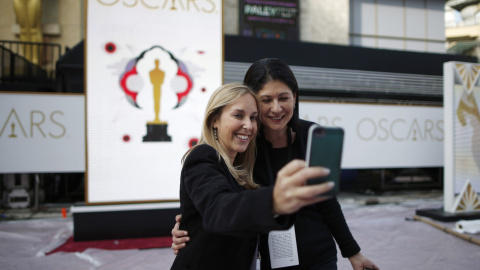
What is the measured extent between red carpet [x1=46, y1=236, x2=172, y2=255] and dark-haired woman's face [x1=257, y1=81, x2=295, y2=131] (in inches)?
112

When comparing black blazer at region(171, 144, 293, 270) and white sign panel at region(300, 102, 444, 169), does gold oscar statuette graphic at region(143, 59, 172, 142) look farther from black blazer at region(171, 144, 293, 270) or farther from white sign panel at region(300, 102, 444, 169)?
black blazer at region(171, 144, 293, 270)

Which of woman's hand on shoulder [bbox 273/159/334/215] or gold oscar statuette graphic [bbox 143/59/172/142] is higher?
gold oscar statuette graphic [bbox 143/59/172/142]

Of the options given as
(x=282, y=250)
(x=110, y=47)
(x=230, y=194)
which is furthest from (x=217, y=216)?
(x=110, y=47)

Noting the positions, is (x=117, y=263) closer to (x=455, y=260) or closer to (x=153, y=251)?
(x=153, y=251)

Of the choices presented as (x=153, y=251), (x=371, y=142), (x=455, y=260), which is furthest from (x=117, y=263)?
(x=371, y=142)

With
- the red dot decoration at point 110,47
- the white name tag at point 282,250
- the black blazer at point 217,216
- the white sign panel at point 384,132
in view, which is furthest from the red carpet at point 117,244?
the white sign panel at point 384,132

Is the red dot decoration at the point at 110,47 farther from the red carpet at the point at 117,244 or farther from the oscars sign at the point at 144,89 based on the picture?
the red carpet at the point at 117,244

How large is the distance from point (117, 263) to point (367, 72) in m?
6.12

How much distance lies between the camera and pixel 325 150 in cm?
66

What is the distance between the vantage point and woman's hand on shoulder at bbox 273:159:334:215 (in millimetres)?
593

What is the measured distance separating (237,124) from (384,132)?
18.7 feet

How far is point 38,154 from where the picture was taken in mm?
4973

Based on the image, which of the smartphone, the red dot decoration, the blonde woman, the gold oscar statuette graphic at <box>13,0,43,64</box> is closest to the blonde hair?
the blonde woman

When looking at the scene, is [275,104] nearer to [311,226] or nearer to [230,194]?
[311,226]
